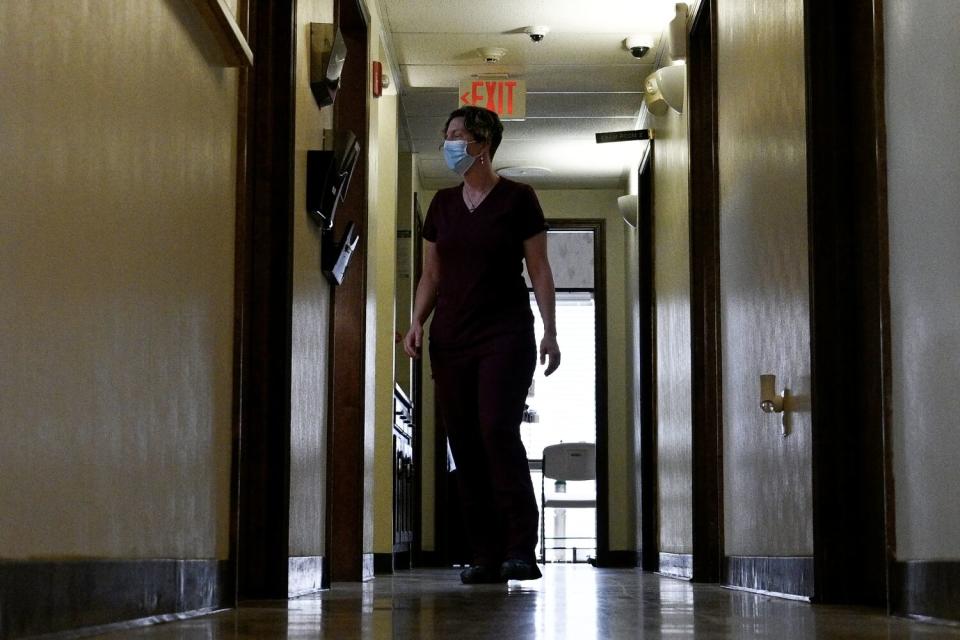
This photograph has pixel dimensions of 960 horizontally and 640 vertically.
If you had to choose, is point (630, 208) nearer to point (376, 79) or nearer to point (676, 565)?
point (676, 565)

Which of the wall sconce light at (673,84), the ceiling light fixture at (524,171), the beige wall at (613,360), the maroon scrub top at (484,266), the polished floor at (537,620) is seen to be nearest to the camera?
the polished floor at (537,620)

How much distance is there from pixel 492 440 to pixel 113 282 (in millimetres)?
1953

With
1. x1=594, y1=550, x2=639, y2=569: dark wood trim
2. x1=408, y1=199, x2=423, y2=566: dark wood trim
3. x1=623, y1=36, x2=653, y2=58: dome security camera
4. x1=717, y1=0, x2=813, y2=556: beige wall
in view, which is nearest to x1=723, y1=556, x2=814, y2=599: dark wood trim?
x1=717, y1=0, x2=813, y2=556: beige wall

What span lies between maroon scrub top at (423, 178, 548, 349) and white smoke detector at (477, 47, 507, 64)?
8.41ft

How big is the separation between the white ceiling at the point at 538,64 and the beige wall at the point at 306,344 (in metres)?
2.16

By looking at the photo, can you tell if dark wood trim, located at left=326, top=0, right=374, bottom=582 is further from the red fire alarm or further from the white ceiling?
the white ceiling

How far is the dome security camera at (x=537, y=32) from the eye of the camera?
571 cm

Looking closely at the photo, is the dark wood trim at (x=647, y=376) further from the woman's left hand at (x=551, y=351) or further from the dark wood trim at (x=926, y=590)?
the dark wood trim at (x=926, y=590)

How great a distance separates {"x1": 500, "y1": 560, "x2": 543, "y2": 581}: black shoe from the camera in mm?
3309

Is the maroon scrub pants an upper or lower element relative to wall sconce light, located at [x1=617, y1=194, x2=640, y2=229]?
lower

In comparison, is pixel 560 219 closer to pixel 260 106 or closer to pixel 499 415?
pixel 499 415

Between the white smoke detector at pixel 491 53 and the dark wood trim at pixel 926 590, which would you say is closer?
the dark wood trim at pixel 926 590

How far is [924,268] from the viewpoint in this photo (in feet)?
6.12

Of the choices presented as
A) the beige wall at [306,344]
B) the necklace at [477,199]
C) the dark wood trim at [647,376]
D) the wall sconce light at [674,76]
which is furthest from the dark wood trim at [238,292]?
the dark wood trim at [647,376]
